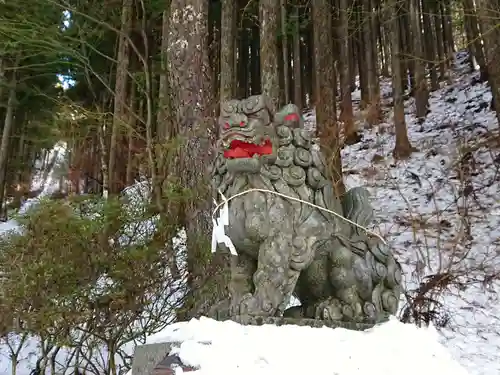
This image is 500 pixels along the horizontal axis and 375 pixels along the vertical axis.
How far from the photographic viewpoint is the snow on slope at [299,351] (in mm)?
1518

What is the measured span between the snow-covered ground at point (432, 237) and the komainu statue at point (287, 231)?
0.18 meters

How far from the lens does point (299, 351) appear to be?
1570 millimetres

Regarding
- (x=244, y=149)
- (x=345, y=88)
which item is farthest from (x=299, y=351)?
(x=345, y=88)

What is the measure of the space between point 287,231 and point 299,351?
1.50 ft

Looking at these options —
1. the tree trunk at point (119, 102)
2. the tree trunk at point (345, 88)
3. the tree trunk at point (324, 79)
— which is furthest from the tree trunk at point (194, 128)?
the tree trunk at point (345, 88)

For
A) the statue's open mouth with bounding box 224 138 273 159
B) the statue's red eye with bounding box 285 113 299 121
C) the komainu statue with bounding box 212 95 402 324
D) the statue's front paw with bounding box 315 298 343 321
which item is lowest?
the statue's front paw with bounding box 315 298 343 321

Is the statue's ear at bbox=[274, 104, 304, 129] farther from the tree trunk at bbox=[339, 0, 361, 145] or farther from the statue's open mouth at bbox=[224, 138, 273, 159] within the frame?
the tree trunk at bbox=[339, 0, 361, 145]

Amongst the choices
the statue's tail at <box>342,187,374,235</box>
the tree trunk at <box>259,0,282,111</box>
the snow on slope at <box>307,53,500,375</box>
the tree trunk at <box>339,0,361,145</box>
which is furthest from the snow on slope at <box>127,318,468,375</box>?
the tree trunk at <box>339,0,361,145</box>

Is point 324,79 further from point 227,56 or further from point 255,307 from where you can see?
point 255,307

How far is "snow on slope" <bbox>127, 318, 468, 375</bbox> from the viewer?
4.98ft

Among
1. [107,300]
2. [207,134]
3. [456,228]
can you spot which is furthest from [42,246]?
[456,228]

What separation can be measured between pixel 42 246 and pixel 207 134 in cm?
155

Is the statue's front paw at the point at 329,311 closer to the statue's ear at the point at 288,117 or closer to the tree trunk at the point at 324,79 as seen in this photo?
the statue's ear at the point at 288,117

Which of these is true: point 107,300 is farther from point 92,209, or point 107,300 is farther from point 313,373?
point 313,373
